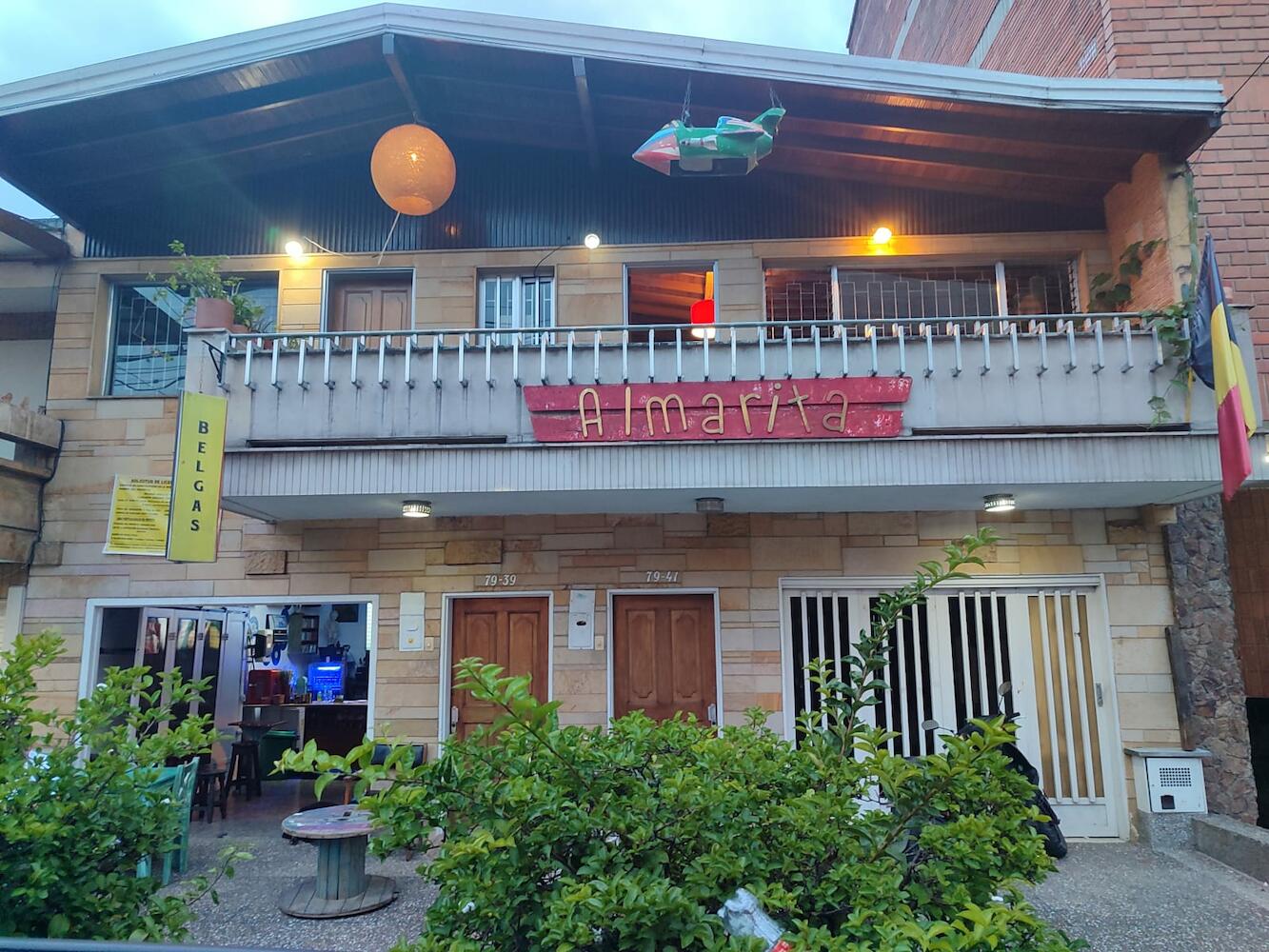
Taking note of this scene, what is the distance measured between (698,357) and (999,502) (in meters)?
2.82

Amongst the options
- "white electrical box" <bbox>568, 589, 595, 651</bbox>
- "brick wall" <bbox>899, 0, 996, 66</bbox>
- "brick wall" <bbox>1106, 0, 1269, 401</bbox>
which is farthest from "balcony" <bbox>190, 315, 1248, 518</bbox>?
"brick wall" <bbox>899, 0, 996, 66</bbox>

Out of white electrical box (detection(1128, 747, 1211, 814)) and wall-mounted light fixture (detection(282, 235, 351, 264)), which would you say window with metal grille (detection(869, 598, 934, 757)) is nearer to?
white electrical box (detection(1128, 747, 1211, 814))

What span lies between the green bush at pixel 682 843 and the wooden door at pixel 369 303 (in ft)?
22.4

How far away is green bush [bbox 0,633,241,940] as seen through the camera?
8.71 feet

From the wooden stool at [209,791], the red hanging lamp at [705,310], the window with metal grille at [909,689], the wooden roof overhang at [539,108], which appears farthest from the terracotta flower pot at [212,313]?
the window with metal grille at [909,689]

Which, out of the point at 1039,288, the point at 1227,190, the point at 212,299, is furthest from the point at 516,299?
the point at 1227,190

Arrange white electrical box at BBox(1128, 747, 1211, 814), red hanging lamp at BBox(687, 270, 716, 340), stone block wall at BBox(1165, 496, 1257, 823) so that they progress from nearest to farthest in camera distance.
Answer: white electrical box at BBox(1128, 747, 1211, 814) → stone block wall at BBox(1165, 496, 1257, 823) → red hanging lamp at BBox(687, 270, 716, 340)

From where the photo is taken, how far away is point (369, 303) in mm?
8758

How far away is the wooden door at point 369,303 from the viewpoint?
869cm

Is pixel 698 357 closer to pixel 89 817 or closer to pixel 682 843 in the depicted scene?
pixel 682 843

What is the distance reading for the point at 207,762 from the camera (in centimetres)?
867

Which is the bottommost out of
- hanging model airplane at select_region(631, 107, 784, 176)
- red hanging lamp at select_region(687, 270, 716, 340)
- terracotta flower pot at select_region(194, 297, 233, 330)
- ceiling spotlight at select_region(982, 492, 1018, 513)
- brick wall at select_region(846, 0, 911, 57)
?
ceiling spotlight at select_region(982, 492, 1018, 513)

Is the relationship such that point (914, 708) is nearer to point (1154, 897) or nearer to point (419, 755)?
point (1154, 897)

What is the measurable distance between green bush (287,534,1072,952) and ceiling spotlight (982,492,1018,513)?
15.0 feet
